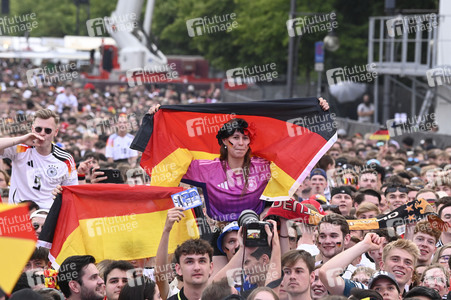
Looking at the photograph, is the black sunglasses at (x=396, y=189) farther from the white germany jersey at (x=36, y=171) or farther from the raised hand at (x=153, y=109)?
the white germany jersey at (x=36, y=171)

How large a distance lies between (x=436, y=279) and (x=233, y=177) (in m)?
1.94

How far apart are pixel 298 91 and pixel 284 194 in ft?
118

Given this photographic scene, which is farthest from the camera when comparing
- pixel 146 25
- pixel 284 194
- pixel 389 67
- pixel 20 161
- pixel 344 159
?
pixel 146 25

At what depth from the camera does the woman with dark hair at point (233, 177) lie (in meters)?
9.11

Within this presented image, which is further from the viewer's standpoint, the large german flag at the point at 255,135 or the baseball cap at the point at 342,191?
the baseball cap at the point at 342,191

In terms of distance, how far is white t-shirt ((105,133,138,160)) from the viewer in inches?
734

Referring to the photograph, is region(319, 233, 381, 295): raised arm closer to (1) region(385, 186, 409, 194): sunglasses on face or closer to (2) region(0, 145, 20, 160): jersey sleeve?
(2) region(0, 145, 20, 160): jersey sleeve

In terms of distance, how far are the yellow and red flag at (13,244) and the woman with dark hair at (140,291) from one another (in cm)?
79

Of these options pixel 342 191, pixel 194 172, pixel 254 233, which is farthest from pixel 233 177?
pixel 342 191

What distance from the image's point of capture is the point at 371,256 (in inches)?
392

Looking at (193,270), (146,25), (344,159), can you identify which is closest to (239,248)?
(193,270)

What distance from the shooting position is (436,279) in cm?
844

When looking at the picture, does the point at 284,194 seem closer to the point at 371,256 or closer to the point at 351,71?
the point at 371,256

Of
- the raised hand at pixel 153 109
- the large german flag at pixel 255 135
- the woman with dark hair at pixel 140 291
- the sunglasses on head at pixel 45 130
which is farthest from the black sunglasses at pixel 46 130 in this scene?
the woman with dark hair at pixel 140 291
